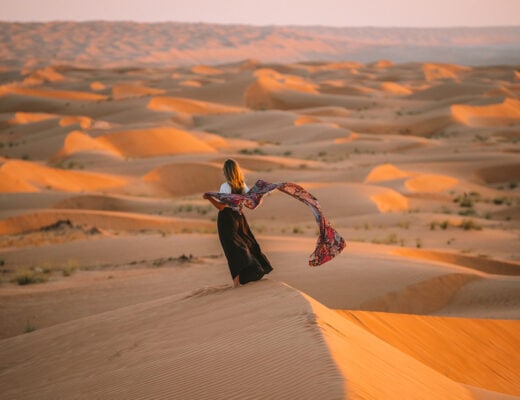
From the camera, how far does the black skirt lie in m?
7.18

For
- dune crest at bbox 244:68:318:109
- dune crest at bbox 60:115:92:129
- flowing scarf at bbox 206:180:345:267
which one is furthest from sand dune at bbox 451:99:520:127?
flowing scarf at bbox 206:180:345:267

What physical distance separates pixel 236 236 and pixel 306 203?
0.83m

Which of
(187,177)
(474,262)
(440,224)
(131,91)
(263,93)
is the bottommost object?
(474,262)

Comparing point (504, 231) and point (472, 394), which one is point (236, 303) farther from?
point (504, 231)

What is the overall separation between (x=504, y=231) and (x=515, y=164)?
39.2 ft

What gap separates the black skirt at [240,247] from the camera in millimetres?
7184

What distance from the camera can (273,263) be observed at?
38.1ft

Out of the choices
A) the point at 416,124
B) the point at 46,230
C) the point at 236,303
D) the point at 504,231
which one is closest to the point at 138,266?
the point at 46,230

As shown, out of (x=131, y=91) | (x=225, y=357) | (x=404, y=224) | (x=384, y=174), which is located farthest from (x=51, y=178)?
(x=131, y=91)

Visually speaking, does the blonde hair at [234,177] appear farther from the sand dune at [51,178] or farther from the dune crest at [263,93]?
the dune crest at [263,93]

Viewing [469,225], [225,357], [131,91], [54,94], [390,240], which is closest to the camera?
[225,357]

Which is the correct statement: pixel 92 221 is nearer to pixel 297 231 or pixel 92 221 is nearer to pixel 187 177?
pixel 297 231

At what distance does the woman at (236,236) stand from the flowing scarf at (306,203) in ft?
0.26

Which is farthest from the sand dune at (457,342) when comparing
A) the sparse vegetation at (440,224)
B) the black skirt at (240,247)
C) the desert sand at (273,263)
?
the sparse vegetation at (440,224)
